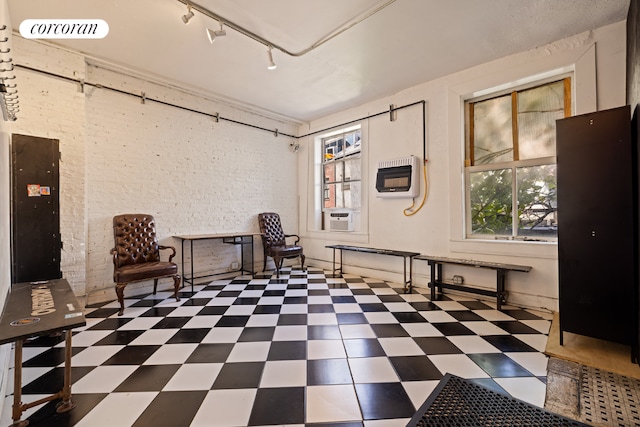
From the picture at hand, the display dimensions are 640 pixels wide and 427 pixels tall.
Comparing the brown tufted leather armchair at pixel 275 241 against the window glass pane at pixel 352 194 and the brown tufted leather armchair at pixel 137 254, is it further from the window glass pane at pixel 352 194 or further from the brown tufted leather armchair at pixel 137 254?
the brown tufted leather armchair at pixel 137 254

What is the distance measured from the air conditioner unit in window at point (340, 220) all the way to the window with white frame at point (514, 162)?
206 centimetres

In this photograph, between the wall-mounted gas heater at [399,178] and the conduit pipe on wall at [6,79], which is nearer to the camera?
the conduit pipe on wall at [6,79]

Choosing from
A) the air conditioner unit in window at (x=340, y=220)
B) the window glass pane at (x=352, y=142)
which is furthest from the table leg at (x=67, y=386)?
the window glass pane at (x=352, y=142)

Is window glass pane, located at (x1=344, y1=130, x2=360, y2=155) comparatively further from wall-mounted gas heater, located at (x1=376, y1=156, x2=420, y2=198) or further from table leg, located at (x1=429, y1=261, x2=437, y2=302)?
table leg, located at (x1=429, y1=261, x2=437, y2=302)

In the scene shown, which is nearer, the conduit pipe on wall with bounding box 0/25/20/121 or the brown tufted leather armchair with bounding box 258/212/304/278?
the conduit pipe on wall with bounding box 0/25/20/121

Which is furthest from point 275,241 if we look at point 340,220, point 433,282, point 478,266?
point 478,266

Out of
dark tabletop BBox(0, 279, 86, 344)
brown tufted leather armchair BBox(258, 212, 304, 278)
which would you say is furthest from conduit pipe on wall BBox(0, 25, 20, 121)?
brown tufted leather armchair BBox(258, 212, 304, 278)

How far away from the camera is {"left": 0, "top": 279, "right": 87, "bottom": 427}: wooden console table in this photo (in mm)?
1397

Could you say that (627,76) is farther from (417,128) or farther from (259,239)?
(259,239)

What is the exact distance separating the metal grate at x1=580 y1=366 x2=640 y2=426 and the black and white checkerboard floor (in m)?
0.23

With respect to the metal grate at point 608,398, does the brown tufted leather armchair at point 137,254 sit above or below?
above

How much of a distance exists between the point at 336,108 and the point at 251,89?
163 cm

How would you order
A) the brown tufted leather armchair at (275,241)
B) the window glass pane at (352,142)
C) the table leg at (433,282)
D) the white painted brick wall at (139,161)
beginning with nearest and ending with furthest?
the white painted brick wall at (139,161)
the table leg at (433,282)
the brown tufted leather armchair at (275,241)
the window glass pane at (352,142)

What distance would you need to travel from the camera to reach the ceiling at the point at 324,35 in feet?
8.48
